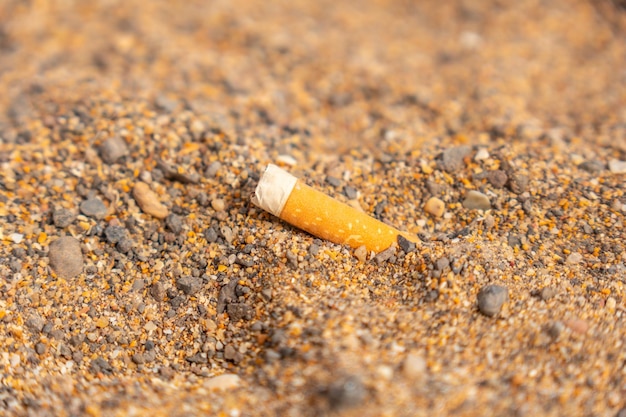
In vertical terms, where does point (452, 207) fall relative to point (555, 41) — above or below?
below

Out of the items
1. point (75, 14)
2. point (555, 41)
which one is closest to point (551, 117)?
point (555, 41)

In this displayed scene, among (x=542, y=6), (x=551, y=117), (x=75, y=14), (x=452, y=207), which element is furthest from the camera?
(x=542, y=6)

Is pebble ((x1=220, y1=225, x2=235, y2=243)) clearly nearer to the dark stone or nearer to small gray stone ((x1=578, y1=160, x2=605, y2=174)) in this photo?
the dark stone

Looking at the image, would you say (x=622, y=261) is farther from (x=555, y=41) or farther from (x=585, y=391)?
(x=555, y=41)

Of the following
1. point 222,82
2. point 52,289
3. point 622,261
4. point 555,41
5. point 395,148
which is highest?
point 555,41

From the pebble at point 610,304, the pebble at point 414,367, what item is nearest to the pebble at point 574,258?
the pebble at point 610,304

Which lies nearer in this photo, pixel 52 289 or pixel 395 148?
pixel 52 289

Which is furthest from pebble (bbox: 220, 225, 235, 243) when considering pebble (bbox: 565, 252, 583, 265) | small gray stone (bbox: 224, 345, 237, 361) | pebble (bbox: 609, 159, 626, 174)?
pebble (bbox: 609, 159, 626, 174)
